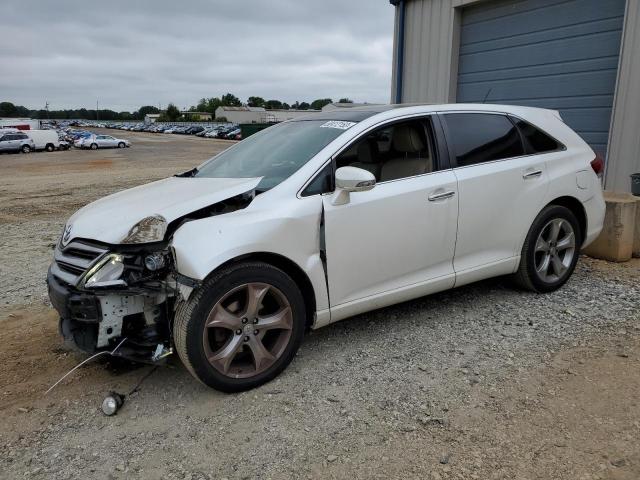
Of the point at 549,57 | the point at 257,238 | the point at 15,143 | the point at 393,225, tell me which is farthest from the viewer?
the point at 15,143

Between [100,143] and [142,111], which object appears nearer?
[100,143]

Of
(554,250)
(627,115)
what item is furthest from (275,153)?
(627,115)

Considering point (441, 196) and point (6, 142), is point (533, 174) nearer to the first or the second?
point (441, 196)

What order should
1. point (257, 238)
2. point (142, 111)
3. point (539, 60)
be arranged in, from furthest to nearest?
point (142, 111) → point (539, 60) → point (257, 238)

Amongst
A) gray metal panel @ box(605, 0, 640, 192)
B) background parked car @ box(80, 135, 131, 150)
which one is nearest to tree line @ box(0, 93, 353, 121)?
background parked car @ box(80, 135, 131, 150)

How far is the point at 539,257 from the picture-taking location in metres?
4.57

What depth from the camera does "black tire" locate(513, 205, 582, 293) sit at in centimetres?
437

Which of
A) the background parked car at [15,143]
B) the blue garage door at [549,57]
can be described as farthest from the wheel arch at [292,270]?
the background parked car at [15,143]

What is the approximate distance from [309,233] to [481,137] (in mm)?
1813

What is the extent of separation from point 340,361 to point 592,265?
352 centimetres

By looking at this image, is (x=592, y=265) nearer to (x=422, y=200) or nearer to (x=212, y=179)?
(x=422, y=200)

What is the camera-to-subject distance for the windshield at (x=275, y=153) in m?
3.53

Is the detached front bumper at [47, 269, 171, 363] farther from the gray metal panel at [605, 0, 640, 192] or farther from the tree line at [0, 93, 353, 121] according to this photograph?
the tree line at [0, 93, 353, 121]

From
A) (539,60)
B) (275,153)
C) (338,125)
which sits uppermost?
(539,60)
